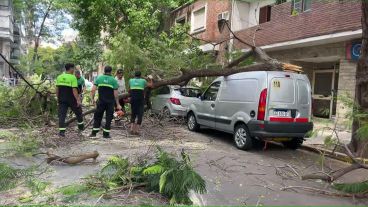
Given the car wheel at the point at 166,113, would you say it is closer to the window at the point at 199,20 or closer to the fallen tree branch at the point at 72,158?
the fallen tree branch at the point at 72,158

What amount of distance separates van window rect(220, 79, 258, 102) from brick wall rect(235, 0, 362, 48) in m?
4.17

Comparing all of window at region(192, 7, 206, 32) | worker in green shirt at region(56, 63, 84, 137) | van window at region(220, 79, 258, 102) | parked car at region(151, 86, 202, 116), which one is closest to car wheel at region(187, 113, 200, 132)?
parked car at region(151, 86, 202, 116)

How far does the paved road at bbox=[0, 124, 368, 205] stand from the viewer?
5.55 metres

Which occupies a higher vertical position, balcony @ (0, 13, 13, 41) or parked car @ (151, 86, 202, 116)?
balcony @ (0, 13, 13, 41)

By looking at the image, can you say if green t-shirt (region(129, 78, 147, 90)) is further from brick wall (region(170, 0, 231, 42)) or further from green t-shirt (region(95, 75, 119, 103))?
brick wall (region(170, 0, 231, 42))

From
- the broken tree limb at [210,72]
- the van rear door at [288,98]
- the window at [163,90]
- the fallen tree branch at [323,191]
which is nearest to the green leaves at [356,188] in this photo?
the fallen tree branch at [323,191]

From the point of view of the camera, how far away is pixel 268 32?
17.1m

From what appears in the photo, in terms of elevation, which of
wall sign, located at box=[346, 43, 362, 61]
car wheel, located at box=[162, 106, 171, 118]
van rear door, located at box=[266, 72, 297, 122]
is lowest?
car wheel, located at box=[162, 106, 171, 118]

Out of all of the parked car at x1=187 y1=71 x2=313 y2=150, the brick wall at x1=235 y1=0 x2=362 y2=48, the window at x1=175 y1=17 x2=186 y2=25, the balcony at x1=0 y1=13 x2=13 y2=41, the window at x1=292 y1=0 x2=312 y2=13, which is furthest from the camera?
the balcony at x1=0 y1=13 x2=13 y2=41

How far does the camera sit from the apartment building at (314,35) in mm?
13234

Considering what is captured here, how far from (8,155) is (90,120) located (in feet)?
14.2

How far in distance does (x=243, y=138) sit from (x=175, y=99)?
13.5ft

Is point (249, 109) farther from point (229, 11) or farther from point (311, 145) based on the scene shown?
point (229, 11)

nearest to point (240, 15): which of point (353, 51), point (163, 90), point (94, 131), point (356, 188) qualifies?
point (353, 51)
